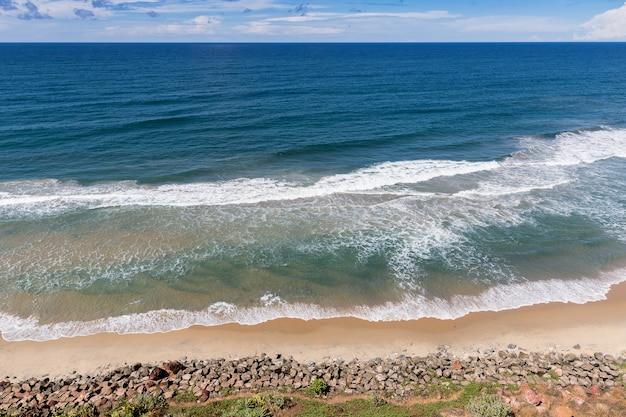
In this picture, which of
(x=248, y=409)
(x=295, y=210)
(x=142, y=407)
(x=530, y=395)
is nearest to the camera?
(x=248, y=409)

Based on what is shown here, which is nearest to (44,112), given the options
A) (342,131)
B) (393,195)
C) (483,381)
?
(342,131)

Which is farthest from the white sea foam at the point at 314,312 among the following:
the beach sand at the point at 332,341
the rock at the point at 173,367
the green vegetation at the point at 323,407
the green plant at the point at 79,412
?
the green vegetation at the point at 323,407

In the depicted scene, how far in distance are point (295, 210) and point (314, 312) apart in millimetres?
12256

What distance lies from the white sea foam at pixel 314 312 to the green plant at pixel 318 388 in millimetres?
5612

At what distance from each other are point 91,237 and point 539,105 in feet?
234

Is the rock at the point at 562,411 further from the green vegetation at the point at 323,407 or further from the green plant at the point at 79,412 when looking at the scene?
the green plant at the point at 79,412

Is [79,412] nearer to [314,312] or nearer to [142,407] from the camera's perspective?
[142,407]

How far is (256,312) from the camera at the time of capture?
22.7m

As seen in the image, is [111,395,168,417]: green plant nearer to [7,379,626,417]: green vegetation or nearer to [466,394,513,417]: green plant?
[7,379,626,417]: green vegetation

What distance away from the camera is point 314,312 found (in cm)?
2275

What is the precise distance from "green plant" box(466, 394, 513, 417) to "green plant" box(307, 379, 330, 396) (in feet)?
18.6

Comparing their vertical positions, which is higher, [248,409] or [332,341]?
[248,409]

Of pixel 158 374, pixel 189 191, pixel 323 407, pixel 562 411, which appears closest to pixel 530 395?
pixel 562 411

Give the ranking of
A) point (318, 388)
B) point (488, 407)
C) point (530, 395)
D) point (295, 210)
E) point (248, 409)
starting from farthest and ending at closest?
point (295, 210) → point (318, 388) → point (530, 395) → point (248, 409) → point (488, 407)
